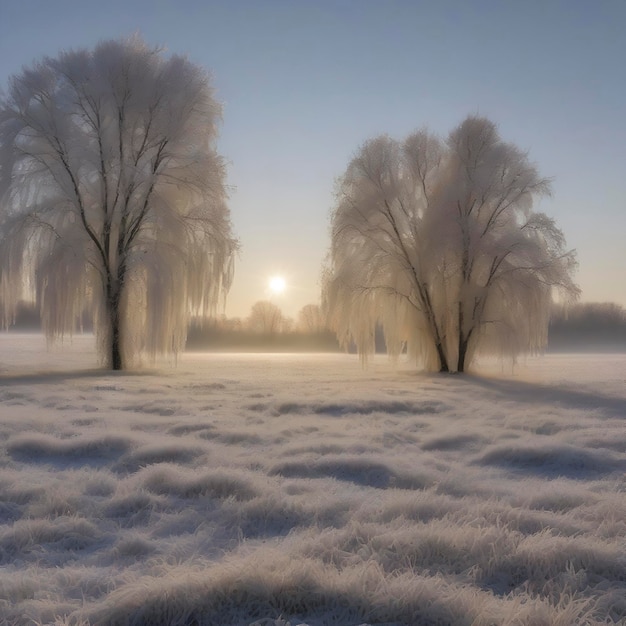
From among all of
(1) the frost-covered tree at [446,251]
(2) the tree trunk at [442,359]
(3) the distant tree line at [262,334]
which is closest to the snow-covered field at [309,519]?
(1) the frost-covered tree at [446,251]

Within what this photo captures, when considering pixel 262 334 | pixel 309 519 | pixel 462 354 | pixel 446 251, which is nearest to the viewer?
pixel 309 519

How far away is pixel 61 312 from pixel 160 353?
2011 mm

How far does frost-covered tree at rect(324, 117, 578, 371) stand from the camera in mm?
10570

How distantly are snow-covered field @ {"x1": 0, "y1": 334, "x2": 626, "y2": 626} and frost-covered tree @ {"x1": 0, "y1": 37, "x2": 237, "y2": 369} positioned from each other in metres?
5.81

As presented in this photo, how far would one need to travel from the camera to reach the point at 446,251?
35.6 ft

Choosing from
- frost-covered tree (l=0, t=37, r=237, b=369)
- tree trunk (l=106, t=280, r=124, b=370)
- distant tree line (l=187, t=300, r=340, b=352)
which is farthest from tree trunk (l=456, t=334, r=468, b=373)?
distant tree line (l=187, t=300, r=340, b=352)

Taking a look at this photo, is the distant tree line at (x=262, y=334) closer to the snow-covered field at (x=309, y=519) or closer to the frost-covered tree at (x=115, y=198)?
the frost-covered tree at (x=115, y=198)

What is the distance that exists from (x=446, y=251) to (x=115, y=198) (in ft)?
22.3

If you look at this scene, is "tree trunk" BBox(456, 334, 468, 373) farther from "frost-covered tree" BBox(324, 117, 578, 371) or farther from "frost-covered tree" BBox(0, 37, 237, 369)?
"frost-covered tree" BBox(0, 37, 237, 369)

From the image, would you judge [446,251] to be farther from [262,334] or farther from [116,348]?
[262,334]

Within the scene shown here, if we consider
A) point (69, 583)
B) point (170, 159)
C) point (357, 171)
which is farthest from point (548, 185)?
point (69, 583)

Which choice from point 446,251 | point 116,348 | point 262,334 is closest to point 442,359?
point 446,251

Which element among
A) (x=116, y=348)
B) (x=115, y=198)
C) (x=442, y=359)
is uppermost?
(x=115, y=198)

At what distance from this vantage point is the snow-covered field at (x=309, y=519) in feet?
5.50
